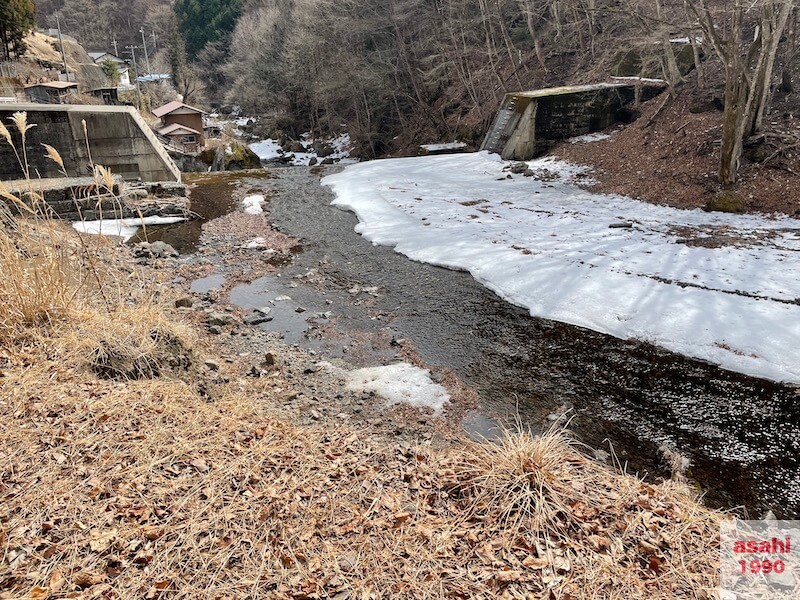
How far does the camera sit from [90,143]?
11297mm

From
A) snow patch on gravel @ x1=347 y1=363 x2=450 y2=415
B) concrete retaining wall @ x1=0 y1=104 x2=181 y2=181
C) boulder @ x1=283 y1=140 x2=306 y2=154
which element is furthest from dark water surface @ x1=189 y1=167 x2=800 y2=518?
boulder @ x1=283 y1=140 x2=306 y2=154

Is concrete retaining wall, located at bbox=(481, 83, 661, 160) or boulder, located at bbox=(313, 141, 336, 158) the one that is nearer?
concrete retaining wall, located at bbox=(481, 83, 661, 160)

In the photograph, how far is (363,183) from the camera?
44.2 ft

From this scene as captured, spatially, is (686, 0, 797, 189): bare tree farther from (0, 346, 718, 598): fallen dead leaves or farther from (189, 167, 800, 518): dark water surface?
(0, 346, 718, 598): fallen dead leaves

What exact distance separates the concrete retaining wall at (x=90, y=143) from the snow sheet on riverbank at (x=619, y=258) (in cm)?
475

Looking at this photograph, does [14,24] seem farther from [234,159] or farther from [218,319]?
[218,319]

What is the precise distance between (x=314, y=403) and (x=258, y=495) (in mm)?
1671

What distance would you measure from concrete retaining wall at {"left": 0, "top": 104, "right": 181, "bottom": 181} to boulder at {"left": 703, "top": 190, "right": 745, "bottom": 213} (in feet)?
38.5

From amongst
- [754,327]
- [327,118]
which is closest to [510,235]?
[754,327]

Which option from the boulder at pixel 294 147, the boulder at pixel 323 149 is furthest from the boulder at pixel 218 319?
the boulder at pixel 294 147

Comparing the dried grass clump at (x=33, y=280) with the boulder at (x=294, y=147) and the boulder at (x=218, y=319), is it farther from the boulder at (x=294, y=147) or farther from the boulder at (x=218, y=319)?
the boulder at (x=294, y=147)

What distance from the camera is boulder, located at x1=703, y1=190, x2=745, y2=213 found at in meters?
8.83

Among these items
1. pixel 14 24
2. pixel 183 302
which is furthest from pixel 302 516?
pixel 14 24

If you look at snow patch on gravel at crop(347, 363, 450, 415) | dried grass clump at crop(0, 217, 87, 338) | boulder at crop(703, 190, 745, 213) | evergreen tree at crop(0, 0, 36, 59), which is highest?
evergreen tree at crop(0, 0, 36, 59)
